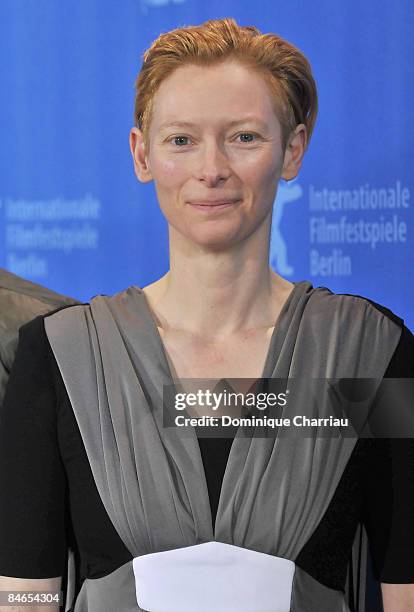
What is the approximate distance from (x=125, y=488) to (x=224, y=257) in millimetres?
349

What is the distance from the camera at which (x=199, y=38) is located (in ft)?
4.57

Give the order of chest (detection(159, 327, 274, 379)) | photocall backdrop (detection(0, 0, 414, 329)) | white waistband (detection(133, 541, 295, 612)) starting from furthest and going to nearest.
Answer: photocall backdrop (detection(0, 0, 414, 329))
chest (detection(159, 327, 274, 379))
white waistband (detection(133, 541, 295, 612))

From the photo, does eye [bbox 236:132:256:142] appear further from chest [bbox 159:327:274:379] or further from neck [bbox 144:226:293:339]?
chest [bbox 159:327:274:379]

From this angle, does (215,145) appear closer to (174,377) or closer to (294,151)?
(294,151)

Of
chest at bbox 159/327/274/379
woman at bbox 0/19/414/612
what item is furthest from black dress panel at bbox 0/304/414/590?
chest at bbox 159/327/274/379

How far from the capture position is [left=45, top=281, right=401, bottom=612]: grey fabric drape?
135 centimetres

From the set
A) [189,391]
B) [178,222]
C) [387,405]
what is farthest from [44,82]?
[387,405]

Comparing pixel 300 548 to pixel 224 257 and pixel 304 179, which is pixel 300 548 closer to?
pixel 224 257

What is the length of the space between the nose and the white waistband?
49cm

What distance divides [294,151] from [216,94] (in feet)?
0.49

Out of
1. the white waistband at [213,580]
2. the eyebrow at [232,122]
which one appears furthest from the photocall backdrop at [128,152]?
the white waistband at [213,580]

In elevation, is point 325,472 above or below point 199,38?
below

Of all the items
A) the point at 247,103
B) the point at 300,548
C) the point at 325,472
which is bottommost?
the point at 300,548

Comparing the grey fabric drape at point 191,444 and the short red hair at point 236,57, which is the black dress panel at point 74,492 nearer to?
the grey fabric drape at point 191,444
